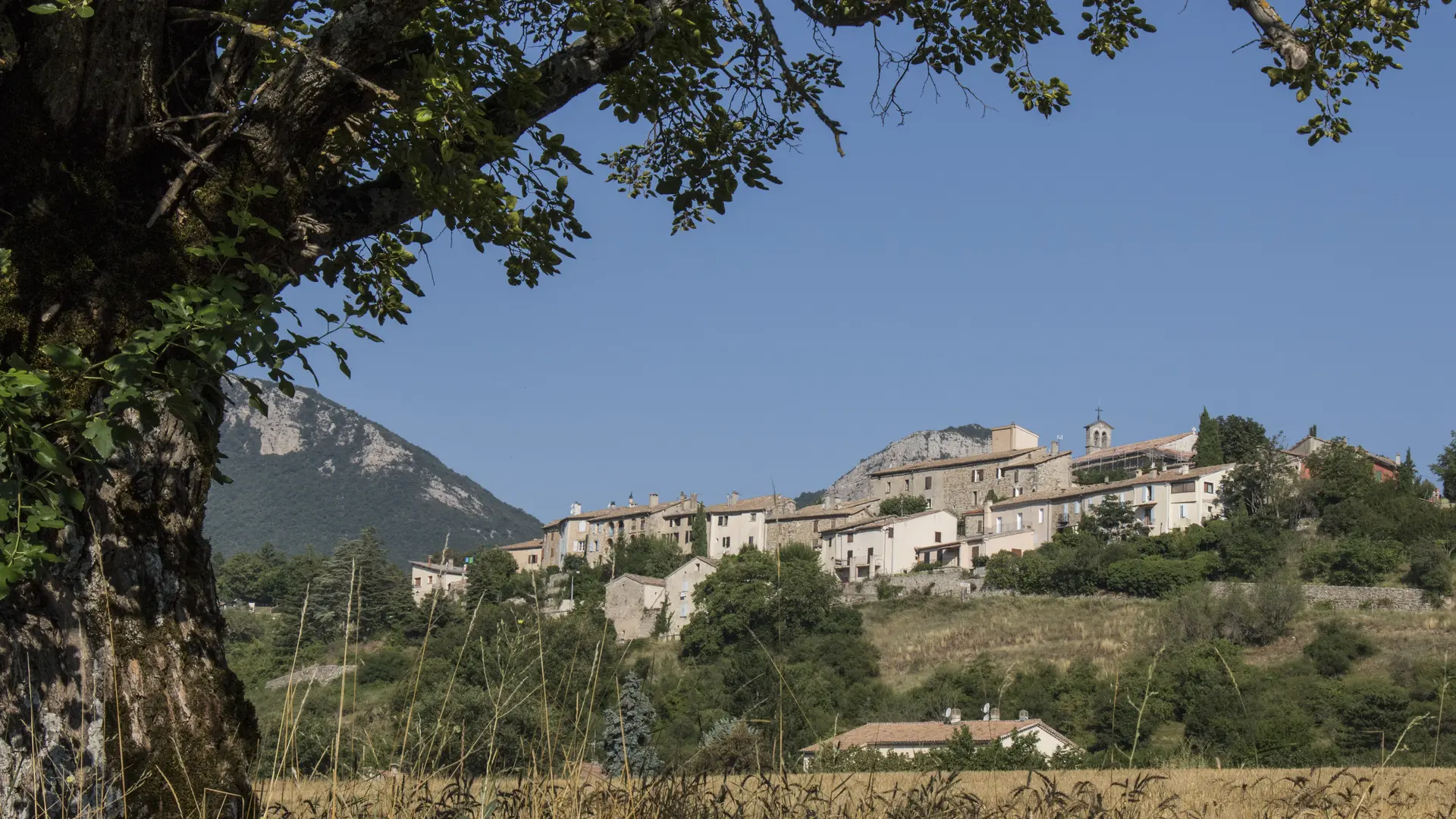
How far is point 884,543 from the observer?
7881 cm

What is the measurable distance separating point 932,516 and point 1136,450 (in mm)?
19066

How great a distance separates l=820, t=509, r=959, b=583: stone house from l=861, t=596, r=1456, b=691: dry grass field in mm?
10473

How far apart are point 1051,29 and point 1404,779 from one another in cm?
484

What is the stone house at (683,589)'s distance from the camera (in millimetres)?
71750

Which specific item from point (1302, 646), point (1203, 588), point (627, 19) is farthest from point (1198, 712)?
point (627, 19)

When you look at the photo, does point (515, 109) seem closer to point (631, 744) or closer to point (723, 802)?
Result: point (723, 802)

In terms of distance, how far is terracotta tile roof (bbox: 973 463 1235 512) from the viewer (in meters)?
73.6

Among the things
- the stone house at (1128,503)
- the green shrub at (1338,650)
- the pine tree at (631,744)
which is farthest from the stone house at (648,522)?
the pine tree at (631,744)

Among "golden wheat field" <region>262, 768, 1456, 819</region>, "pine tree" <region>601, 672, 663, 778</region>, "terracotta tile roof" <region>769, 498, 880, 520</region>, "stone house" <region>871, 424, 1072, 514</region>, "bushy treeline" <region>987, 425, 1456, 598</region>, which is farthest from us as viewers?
"terracotta tile roof" <region>769, 498, 880, 520</region>

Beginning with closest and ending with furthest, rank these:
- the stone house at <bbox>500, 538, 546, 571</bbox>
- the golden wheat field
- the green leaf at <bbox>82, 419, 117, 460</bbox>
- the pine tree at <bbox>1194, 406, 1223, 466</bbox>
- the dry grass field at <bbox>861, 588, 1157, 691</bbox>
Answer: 1. the green leaf at <bbox>82, 419, 117, 460</bbox>
2. the golden wheat field
3. the dry grass field at <bbox>861, 588, 1157, 691</bbox>
4. the pine tree at <bbox>1194, 406, 1223, 466</bbox>
5. the stone house at <bbox>500, 538, 546, 571</bbox>

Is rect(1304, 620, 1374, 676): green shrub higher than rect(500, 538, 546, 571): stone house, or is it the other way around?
rect(500, 538, 546, 571): stone house

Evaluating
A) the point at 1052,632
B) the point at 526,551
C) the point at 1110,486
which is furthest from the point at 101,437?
the point at 526,551

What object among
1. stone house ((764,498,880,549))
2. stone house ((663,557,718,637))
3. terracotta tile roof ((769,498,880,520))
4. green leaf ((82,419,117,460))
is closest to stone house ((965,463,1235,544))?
stone house ((764,498,880,549))

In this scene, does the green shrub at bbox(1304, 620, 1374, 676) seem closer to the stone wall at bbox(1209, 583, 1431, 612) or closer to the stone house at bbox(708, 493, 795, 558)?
the stone wall at bbox(1209, 583, 1431, 612)
